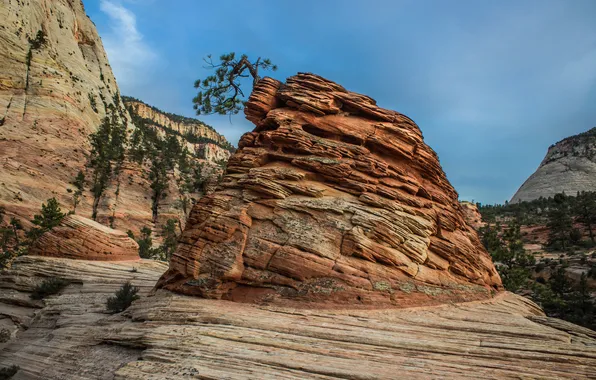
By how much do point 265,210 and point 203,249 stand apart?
10.4 feet

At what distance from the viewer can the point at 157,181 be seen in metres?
73.8

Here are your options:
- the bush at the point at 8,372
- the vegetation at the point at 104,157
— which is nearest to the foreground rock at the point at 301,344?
the bush at the point at 8,372

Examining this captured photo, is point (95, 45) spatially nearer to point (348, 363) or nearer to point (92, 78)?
point (92, 78)

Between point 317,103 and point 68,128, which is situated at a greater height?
point 68,128

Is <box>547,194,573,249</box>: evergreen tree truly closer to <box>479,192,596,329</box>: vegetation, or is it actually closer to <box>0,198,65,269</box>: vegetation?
<box>479,192,596,329</box>: vegetation

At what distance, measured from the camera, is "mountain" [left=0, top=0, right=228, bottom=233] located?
50188 millimetres

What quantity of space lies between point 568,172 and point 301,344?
167481 millimetres

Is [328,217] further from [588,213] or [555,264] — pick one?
[588,213]

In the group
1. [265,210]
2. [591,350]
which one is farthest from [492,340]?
[265,210]

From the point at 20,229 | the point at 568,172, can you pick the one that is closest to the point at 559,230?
the point at 568,172

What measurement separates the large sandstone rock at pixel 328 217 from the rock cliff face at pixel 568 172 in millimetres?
137805

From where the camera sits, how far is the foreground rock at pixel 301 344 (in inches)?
299

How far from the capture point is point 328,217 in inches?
540

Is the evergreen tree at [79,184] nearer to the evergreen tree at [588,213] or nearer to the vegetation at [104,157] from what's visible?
the vegetation at [104,157]
